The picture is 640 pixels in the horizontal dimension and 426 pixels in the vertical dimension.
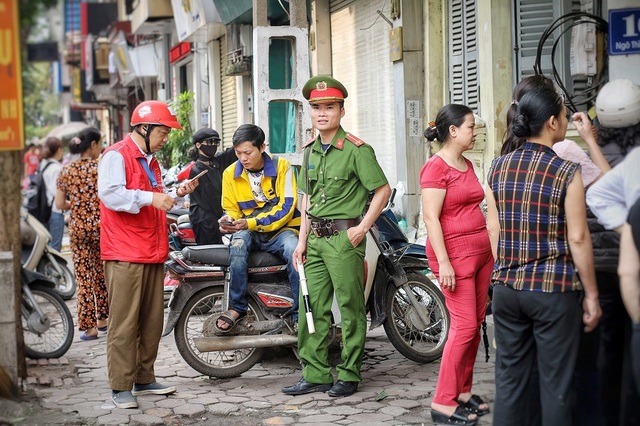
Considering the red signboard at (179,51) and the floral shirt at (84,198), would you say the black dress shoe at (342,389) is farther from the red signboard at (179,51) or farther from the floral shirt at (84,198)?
the red signboard at (179,51)

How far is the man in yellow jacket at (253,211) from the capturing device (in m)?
7.14

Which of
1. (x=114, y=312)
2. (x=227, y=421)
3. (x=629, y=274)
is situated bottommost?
(x=227, y=421)

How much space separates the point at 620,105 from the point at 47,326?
5393 millimetres

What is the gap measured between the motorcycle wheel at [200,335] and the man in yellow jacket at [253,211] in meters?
0.25

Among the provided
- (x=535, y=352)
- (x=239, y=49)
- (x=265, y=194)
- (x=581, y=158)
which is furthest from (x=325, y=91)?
(x=239, y=49)

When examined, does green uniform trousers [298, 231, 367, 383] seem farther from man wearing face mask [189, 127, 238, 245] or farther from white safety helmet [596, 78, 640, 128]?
man wearing face mask [189, 127, 238, 245]

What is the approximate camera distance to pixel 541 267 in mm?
4578

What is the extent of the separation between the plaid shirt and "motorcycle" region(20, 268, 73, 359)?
4.87 m

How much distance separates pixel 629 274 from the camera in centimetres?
385

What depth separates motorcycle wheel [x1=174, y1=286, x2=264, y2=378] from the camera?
286 inches

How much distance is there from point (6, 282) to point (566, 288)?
3938 mm

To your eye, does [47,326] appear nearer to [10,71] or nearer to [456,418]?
[10,71]

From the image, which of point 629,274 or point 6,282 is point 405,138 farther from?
point 629,274

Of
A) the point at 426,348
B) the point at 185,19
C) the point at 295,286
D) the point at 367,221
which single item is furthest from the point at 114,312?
the point at 185,19
